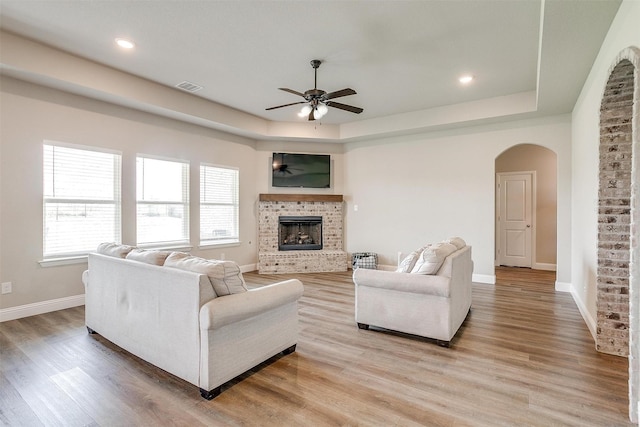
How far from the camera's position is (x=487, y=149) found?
18.9ft

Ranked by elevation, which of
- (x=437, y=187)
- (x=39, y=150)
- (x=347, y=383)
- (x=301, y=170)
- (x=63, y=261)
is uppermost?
(x=301, y=170)

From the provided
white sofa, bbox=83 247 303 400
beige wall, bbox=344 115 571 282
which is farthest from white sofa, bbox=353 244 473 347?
beige wall, bbox=344 115 571 282

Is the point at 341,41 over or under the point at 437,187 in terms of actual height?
over

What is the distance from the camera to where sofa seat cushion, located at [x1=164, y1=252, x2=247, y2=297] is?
7.51ft

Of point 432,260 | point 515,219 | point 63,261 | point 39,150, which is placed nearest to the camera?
point 432,260

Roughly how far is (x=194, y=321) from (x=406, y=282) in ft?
6.31

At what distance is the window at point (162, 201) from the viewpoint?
5.11m

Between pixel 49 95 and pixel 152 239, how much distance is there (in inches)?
91.2

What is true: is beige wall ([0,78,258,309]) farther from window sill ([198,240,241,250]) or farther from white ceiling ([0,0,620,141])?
window sill ([198,240,241,250])

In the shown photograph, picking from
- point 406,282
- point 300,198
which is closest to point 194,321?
point 406,282

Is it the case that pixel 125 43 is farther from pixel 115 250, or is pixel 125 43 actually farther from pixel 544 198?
pixel 544 198

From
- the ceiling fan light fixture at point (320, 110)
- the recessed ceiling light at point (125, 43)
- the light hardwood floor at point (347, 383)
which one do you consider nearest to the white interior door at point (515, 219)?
the light hardwood floor at point (347, 383)

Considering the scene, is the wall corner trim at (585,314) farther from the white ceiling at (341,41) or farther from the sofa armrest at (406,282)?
the white ceiling at (341,41)

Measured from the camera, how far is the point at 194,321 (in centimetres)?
221
